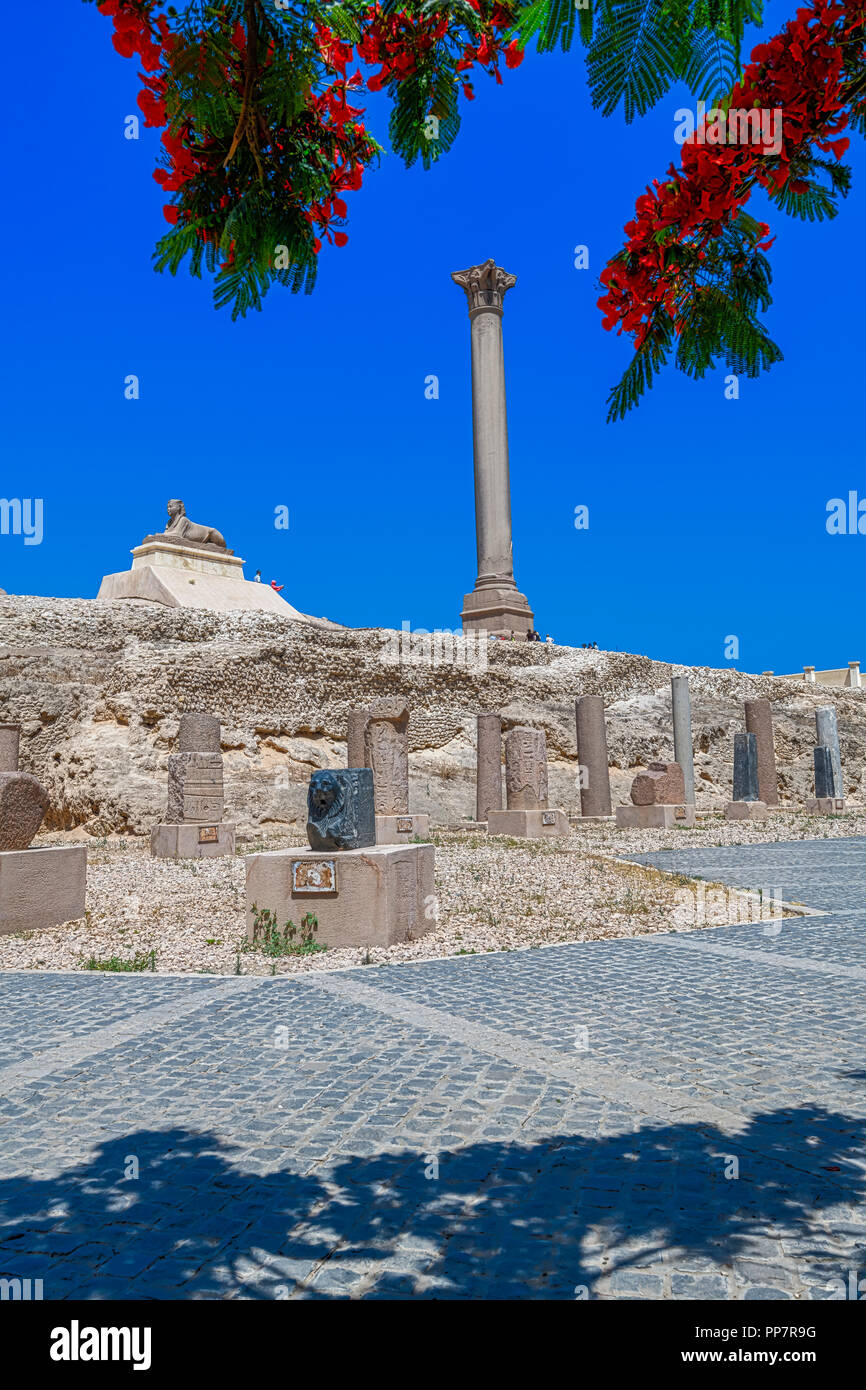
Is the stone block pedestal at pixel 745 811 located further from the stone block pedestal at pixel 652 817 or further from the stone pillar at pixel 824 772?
the stone block pedestal at pixel 652 817

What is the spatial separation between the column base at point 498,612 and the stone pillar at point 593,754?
6.85m

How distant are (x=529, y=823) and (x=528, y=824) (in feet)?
0.09

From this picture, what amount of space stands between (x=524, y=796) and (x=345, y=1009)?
12356mm

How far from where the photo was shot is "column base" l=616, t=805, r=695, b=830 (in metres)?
19.0

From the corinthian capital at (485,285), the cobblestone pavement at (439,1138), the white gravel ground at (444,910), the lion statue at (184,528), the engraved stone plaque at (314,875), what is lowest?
the cobblestone pavement at (439,1138)

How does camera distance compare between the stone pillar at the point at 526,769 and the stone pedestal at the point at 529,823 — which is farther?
the stone pillar at the point at 526,769

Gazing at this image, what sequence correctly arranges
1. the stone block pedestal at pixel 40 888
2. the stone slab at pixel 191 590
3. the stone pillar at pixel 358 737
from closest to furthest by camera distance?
the stone block pedestal at pixel 40 888
the stone pillar at pixel 358 737
the stone slab at pixel 191 590

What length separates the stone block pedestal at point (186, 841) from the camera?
1380 centimetres

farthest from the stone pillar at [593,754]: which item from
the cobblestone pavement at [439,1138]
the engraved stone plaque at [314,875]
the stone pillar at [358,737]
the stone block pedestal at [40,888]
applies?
the cobblestone pavement at [439,1138]

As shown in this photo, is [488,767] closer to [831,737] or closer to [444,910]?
[831,737]

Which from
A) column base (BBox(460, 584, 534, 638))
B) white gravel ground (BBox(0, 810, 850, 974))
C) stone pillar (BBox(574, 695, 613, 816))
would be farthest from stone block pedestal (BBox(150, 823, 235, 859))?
column base (BBox(460, 584, 534, 638))

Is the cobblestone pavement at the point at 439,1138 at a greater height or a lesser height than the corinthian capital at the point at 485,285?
lesser

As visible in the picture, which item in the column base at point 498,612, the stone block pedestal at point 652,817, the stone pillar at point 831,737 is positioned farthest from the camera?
the column base at point 498,612
